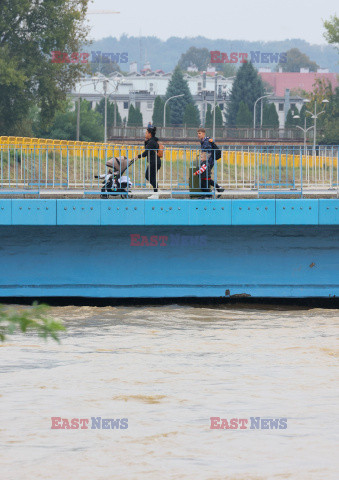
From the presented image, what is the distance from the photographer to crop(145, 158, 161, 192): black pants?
56.9 ft

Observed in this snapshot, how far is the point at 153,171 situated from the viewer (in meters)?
17.5

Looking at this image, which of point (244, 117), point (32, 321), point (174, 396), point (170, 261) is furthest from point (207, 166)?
point (244, 117)

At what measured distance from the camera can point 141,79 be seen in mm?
176750

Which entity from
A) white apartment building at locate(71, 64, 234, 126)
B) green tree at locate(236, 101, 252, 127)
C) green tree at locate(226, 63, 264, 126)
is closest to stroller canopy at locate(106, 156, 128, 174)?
green tree at locate(236, 101, 252, 127)

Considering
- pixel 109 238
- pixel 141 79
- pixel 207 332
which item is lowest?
pixel 207 332

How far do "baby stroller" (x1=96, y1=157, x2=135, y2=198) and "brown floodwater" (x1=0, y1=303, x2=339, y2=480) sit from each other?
2324 millimetres

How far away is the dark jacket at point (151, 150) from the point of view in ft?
56.7

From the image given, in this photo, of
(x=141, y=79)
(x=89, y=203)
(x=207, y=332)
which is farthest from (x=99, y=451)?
(x=141, y=79)

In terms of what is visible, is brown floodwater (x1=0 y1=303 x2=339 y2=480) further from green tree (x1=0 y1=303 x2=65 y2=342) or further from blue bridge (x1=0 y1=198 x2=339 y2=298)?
green tree (x1=0 y1=303 x2=65 y2=342)

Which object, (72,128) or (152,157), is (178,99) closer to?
(72,128)

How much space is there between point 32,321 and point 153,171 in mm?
13581

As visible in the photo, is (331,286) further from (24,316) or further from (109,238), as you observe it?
(24,316)

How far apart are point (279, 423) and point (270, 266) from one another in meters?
7.50

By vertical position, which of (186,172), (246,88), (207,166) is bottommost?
(186,172)
